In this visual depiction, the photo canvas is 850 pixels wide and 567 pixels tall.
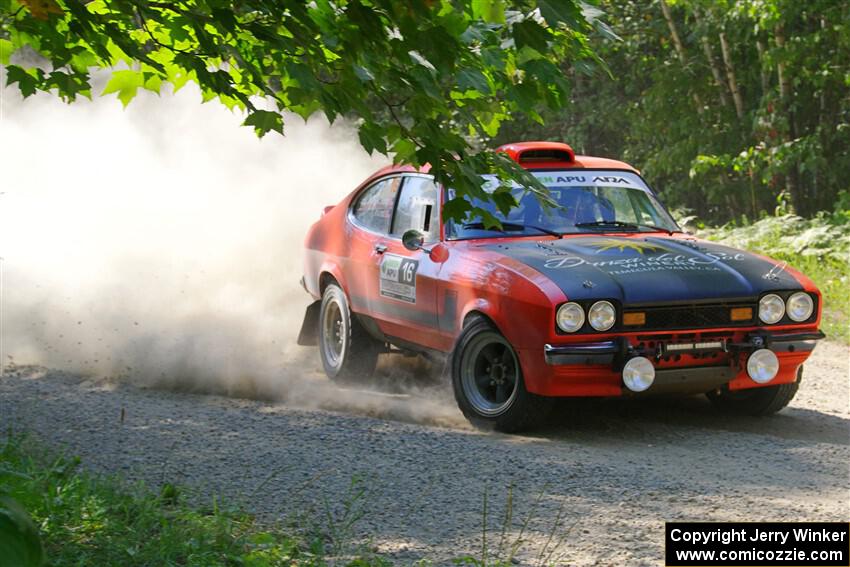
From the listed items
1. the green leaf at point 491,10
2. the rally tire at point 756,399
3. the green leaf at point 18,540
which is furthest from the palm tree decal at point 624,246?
the green leaf at point 18,540

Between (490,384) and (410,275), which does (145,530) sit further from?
(410,275)

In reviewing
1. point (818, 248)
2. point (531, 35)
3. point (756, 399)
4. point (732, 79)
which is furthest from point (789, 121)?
point (531, 35)

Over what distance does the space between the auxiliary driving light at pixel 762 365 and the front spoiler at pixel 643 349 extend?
0.04 meters

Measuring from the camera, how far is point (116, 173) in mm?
15148

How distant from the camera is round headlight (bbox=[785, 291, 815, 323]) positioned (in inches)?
297

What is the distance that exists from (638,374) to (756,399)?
131 centimetres

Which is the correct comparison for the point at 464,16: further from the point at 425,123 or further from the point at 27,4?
the point at 27,4

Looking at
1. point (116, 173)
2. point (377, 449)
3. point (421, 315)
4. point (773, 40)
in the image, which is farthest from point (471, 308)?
point (773, 40)

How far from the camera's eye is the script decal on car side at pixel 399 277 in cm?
848

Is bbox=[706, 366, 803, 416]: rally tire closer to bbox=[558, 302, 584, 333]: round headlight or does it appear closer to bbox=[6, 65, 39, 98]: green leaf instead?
bbox=[558, 302, 584, 333]: round headlight

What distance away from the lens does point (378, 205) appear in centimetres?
938

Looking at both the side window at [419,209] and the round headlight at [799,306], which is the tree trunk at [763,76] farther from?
the round headlight at [799,306]

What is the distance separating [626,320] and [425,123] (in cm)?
301

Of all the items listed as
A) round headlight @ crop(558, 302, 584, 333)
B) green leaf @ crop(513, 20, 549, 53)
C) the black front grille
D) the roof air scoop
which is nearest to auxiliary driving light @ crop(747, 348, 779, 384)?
the black front grille
